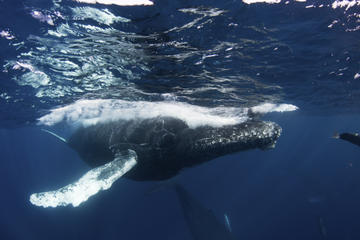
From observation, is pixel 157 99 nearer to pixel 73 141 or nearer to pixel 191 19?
pixel 73 141

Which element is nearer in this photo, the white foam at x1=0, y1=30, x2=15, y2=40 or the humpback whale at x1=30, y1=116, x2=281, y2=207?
the humpback whale at x1=30, y1=116, x2=281, y2=207

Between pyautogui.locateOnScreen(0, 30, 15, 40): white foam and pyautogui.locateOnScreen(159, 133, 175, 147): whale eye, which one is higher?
pyautogui.locateOnScreen(0, 30, 15, 40): white foam

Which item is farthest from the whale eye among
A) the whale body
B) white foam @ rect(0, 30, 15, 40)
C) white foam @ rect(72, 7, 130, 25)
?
white foam @ rect(0, 30, 15, 40)

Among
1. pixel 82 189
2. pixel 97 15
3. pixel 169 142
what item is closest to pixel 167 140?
pixel 169 142

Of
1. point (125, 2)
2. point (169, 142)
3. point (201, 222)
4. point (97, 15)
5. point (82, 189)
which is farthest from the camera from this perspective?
point (201, 222)

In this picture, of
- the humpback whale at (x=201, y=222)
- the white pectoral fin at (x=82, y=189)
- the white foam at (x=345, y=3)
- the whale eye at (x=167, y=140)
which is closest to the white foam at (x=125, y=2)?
the whale eye at (x=167, y=140)

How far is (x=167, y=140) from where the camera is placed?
754 cm

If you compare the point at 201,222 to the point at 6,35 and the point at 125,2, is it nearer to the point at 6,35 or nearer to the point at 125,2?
the point at 125,2

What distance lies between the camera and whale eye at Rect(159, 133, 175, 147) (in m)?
7.47

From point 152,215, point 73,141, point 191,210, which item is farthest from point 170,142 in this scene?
point 152,215

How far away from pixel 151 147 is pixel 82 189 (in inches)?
106

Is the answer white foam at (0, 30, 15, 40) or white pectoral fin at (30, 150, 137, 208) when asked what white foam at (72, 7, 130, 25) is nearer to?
white foam at (0, 30, 15, 40)

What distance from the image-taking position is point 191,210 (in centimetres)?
1680

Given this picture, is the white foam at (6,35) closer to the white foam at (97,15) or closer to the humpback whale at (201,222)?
the white foam at (97,15)
